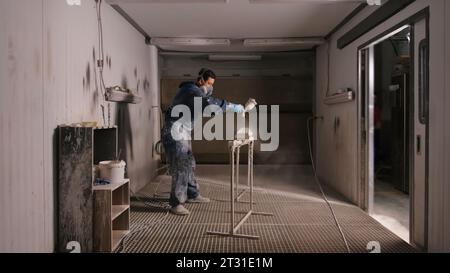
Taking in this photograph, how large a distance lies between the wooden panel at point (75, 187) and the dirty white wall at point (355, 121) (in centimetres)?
254

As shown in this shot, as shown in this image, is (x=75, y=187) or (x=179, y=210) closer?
(x=75, y=187)

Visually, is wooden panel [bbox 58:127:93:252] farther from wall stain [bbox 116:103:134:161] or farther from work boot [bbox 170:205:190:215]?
wall stain [bbox 116:103:134:161]

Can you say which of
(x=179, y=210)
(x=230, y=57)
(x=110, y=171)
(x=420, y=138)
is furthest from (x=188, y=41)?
(x=420, y=138)

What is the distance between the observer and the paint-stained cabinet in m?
2.76

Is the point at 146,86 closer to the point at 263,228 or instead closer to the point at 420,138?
the point at 263,228

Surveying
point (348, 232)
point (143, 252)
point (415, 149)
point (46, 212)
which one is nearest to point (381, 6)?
point (415, 149)

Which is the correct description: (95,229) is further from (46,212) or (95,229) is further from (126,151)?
(126,151)

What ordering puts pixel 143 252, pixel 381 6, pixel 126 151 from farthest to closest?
pixel 126 151 < pixel 381 6 < pixel 143 252

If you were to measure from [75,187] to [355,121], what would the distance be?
3.30 metres

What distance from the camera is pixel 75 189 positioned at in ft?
9.18

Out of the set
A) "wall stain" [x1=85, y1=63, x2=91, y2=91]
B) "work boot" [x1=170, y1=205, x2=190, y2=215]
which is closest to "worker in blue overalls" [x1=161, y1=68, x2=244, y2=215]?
"work boot" [x1=170, y1=205, x2=190, y2=215]

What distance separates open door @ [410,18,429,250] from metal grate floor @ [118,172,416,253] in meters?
0.23

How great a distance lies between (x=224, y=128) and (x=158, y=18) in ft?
10.5
